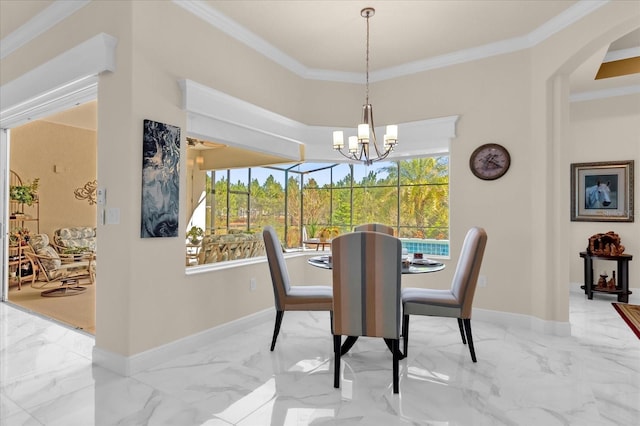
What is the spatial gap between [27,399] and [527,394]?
3113 mm

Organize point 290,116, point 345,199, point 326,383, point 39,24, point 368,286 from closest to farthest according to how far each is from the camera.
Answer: point 368,286 < point 326,383 < point 39,24 < point 290,116 < point 345,199

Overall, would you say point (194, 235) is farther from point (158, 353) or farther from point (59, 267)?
point (59, 267)

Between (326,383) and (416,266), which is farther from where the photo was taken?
(416,266)

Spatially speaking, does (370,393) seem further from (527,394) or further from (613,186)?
(613,186)

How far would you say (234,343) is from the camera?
3180 mm

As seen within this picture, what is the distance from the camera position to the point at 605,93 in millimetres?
4906

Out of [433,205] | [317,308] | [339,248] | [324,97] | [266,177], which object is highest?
[324,97]

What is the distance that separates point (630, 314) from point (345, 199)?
3642 millimetres

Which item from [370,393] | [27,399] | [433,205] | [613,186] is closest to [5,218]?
[27,399]

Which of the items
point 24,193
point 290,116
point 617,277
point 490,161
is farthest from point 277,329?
point 24,193

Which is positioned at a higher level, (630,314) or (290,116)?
(290,116)

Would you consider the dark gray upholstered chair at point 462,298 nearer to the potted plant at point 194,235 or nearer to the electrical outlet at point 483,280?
the electrical outlet at point 483,280

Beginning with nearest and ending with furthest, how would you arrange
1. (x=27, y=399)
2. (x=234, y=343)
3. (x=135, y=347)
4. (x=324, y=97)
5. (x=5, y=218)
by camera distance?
(x=27, y=399), (x=135, y=347), (x=234, y=343), (x=5, y=218), (x=324, y=97)

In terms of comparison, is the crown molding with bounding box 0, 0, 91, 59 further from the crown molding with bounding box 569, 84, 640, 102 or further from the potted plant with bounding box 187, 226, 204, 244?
the crown molding with bounding box 569, 84, 640, 102
